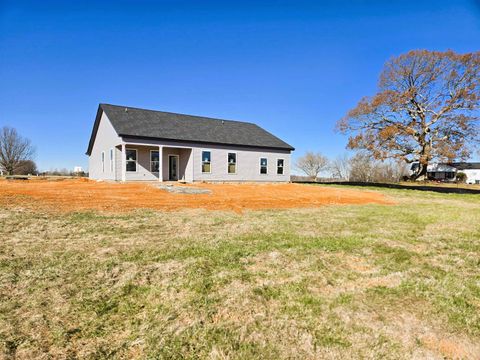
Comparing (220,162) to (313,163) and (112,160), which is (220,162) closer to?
(112,160)

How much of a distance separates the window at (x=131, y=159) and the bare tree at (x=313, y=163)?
156 feet

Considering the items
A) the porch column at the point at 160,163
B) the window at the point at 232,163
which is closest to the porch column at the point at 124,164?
the porch column at the point at 160,163

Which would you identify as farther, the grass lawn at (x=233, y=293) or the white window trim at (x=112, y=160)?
the white window trim at (x=112, y=160)

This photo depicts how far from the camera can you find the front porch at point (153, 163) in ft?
56.1

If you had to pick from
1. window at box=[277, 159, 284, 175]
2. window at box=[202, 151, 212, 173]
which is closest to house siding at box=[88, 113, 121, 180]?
window at box=[202, 151, 212, 173]

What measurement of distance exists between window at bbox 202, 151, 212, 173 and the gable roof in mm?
875

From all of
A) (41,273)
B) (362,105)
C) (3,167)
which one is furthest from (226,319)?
(3,167)

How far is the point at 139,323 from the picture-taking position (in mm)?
2135

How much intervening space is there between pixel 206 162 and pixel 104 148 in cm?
757

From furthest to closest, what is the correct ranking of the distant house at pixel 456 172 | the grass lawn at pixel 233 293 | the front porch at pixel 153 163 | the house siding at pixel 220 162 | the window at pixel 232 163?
the distant house at pixel 456 172
the window at pixel 232 163
the house siding at pixel 220 162
the front porch at pixel 153 163
the grass lawn at pixel 233 293

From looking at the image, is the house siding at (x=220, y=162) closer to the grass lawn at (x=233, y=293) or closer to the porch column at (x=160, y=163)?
the porch column at (x=160, y=163)

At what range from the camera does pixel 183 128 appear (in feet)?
65.4

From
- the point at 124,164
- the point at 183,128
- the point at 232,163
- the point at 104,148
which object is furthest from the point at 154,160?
the point at 232,163

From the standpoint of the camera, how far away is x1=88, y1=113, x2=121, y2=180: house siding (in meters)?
17.4
